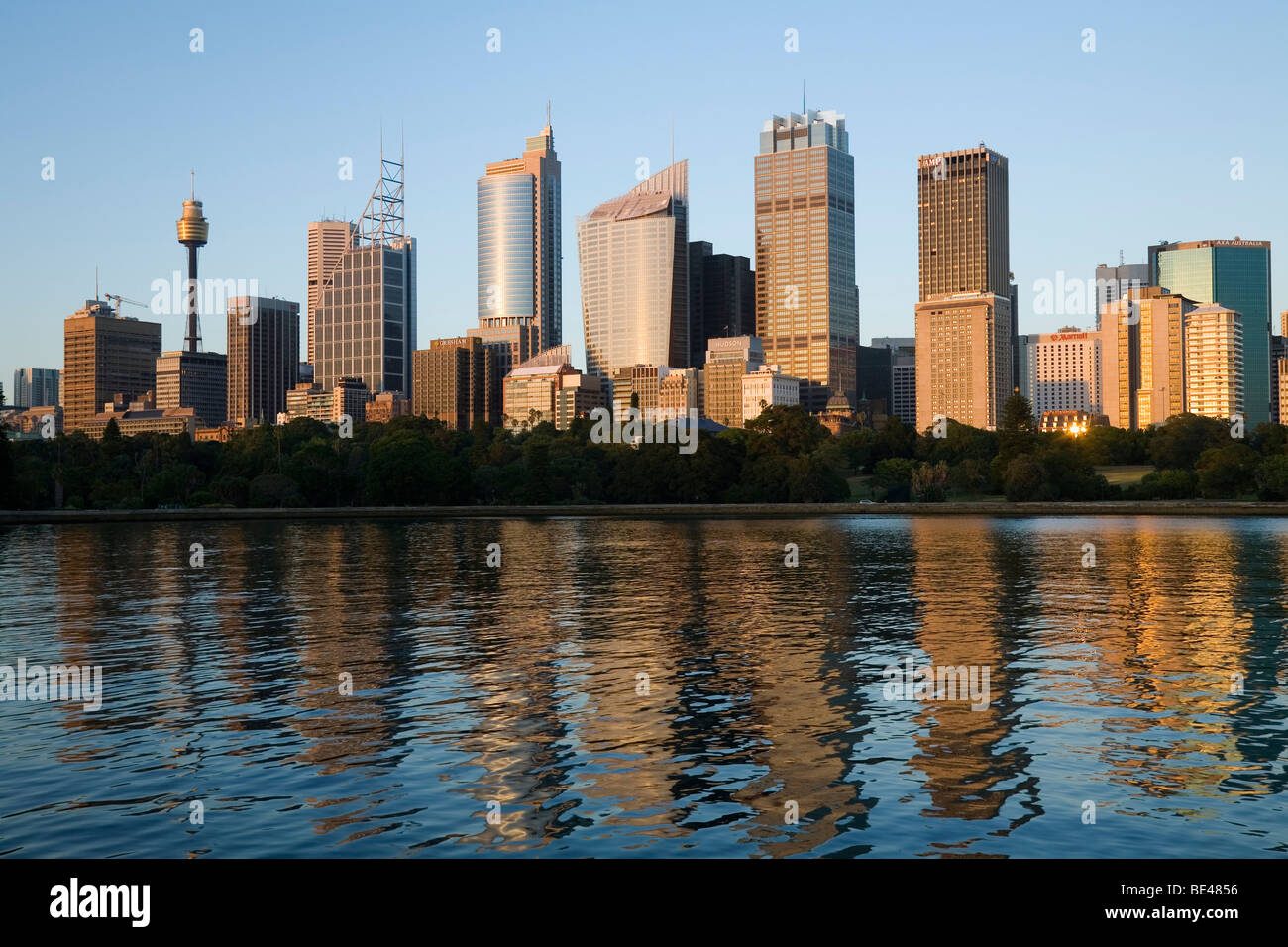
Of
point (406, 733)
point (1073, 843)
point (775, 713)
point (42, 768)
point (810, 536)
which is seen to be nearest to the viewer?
point (1073, 843)

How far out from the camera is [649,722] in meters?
32.4

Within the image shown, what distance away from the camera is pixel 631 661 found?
43.7m

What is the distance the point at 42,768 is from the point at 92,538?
12743cm

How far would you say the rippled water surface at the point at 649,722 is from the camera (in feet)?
73.3

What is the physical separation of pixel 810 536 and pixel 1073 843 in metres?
120

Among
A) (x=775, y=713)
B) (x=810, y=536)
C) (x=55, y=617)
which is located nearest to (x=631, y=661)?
(x=775, y=713)

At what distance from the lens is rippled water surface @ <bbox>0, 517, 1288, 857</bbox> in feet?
73.3
